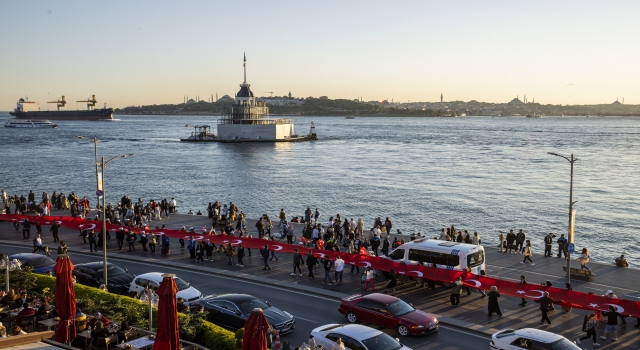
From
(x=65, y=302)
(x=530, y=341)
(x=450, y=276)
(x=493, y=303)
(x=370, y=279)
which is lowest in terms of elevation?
(x=370, y=279)

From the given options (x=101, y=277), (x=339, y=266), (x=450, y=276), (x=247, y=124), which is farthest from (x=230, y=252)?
(x=247, y=124)

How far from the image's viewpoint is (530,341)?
1557 cm

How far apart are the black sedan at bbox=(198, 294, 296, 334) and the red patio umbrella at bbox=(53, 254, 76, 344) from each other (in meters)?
4.19

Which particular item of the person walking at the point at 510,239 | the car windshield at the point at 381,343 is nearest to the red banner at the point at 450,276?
the car windshield at the point at 381,343

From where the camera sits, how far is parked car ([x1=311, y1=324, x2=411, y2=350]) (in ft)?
50.3

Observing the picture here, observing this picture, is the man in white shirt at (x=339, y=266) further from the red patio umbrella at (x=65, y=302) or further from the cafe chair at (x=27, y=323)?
the cafe chair at (x=27, y=323)

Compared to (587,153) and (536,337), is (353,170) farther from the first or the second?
(536,337)

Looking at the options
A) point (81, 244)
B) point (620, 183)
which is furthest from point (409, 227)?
point (620, 183)

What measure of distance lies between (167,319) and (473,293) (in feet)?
47.3

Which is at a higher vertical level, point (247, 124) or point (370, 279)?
point (247, 124)

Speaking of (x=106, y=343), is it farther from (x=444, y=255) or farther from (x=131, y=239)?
(x=131, y=239)

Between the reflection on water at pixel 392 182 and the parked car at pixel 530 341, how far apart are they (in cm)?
2966

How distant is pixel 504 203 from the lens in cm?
6406

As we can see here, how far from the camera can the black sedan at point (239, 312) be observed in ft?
59.9
